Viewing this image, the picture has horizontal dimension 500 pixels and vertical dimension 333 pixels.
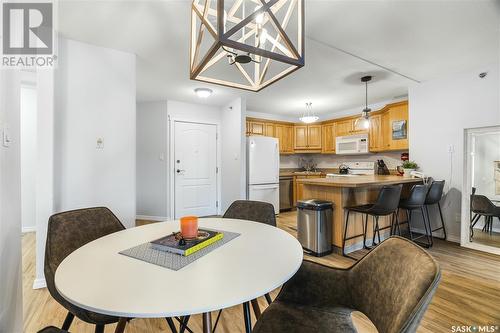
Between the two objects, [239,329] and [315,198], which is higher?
[315,198]

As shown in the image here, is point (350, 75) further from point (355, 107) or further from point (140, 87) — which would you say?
point (140, 87)

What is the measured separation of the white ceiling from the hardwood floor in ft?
7.77

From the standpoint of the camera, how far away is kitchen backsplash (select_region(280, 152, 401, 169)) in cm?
479

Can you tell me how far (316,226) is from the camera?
289 cm

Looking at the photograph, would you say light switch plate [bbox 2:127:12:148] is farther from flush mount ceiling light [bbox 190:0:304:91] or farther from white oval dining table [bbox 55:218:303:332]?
flush mount ceiling light [bbox 190:0:304:91]

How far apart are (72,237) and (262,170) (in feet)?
12.4

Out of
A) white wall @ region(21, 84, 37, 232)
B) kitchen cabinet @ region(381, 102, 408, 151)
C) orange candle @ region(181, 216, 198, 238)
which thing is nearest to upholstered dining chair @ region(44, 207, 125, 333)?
orange candle @ region(181, 216, 198, 238)

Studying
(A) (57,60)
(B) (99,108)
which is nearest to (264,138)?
(B) (99,108)

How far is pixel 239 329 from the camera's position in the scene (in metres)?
1.62

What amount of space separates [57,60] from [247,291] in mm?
2787

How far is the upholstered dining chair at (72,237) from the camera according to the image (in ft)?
3.58

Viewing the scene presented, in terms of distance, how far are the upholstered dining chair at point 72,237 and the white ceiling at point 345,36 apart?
1.62 m

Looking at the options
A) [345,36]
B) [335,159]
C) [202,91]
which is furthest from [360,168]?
[202,91]

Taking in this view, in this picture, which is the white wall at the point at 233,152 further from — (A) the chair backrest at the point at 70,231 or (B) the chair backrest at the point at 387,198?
(A) the chair backrest at the point at 70,231
